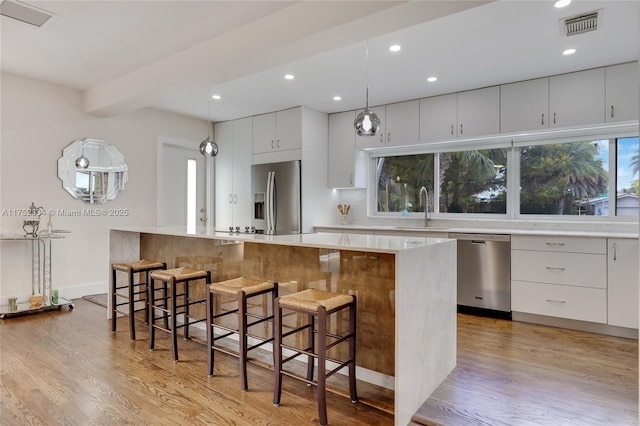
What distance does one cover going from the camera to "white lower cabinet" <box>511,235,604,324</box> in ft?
11.0

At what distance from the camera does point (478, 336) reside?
3.32 metres

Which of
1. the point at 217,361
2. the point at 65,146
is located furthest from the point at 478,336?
the point at 65,146

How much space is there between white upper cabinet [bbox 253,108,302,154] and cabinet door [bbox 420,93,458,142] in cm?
163

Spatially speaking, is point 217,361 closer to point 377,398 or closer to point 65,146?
point 377,398

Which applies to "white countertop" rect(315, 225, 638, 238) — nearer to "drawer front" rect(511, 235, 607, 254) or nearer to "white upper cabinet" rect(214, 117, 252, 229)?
"drawer front" rect(511, 235, 607, 254)

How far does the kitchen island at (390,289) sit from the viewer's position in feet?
6.52

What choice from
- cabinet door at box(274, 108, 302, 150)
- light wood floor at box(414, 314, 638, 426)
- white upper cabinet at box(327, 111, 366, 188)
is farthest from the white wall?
light wood floor at box(414, 314, 638, 426)

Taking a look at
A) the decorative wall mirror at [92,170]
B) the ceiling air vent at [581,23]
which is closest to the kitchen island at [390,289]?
the ceiling air vent at [581,23]

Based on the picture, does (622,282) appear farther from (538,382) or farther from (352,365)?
(352,365)

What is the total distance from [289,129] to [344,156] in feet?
2.82

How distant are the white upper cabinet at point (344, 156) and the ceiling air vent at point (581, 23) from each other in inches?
108

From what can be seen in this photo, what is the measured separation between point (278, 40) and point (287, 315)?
1.98 metres

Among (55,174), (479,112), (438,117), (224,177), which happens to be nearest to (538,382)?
(479,112)

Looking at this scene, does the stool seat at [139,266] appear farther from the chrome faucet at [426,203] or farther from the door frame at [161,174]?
the chrome faucet at [426,203]
